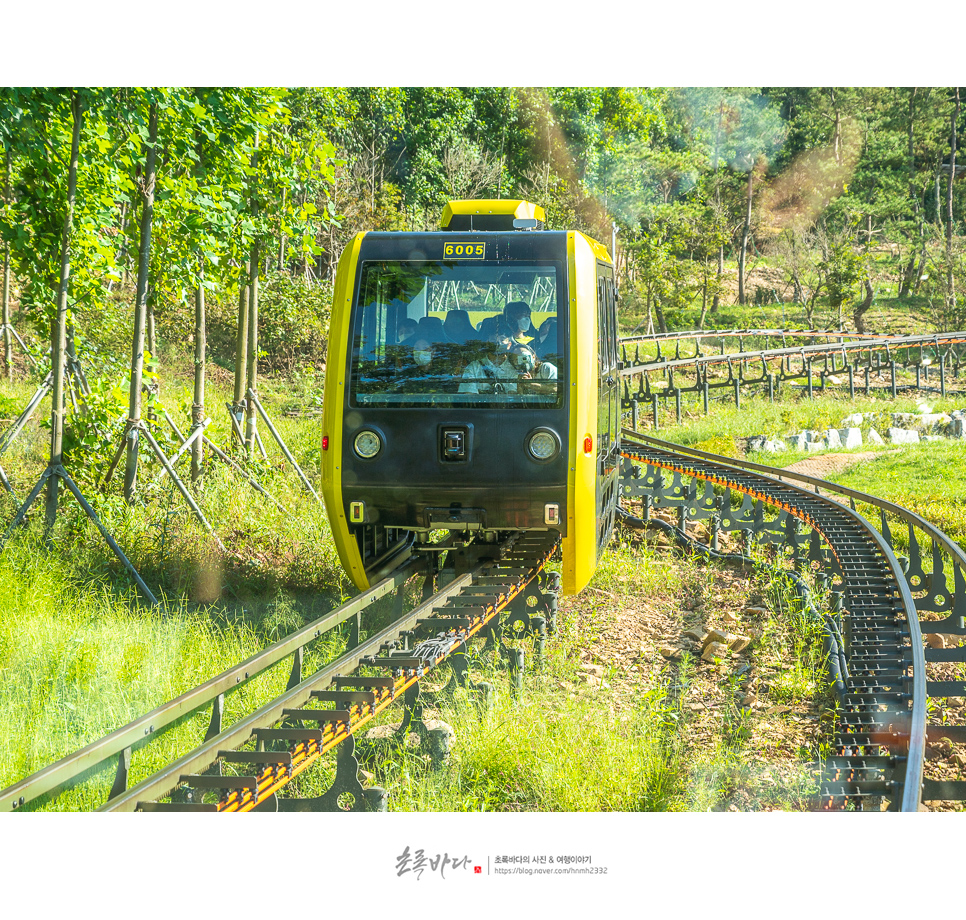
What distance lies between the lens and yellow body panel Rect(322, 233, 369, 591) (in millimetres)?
5816

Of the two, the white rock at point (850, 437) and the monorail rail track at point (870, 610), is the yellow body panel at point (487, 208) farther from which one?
the white rock at point (850, 437)

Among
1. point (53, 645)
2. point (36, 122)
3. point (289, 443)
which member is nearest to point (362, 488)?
point (53, 645)

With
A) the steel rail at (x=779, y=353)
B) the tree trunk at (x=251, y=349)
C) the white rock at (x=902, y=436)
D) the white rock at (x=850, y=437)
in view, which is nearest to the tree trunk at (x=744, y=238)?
the steel rail at (x=779, y=353)

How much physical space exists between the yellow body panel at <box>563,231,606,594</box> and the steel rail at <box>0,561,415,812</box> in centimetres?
138

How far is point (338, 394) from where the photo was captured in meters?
5.82

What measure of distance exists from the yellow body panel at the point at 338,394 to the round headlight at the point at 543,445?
1.22 meters

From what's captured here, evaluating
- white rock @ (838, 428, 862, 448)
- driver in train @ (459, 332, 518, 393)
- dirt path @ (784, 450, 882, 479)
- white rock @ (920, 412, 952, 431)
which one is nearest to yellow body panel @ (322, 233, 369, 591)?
driver in train @ (459, 332, 518, 393)

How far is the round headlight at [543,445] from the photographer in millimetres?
5672

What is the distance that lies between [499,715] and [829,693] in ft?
7.23

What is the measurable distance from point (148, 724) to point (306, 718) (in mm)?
688

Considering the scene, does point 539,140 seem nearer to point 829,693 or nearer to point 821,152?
point 821,152

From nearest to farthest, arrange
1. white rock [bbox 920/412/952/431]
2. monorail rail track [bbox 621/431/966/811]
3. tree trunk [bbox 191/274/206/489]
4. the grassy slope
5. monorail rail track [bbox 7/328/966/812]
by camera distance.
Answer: monorail rail track [bbox 7/328/966/812] < monorail rail track [bbox 621/431/966/811] < the grassy slope < tree trunk [bbox 191/274/206/489] < white rock [bbox 920/412/952/431]

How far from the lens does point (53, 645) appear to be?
6004 millimetres

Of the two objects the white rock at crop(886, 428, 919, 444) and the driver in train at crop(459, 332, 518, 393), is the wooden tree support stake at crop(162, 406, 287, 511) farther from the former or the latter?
the white rock at crop(886, 428, 919, 444)
